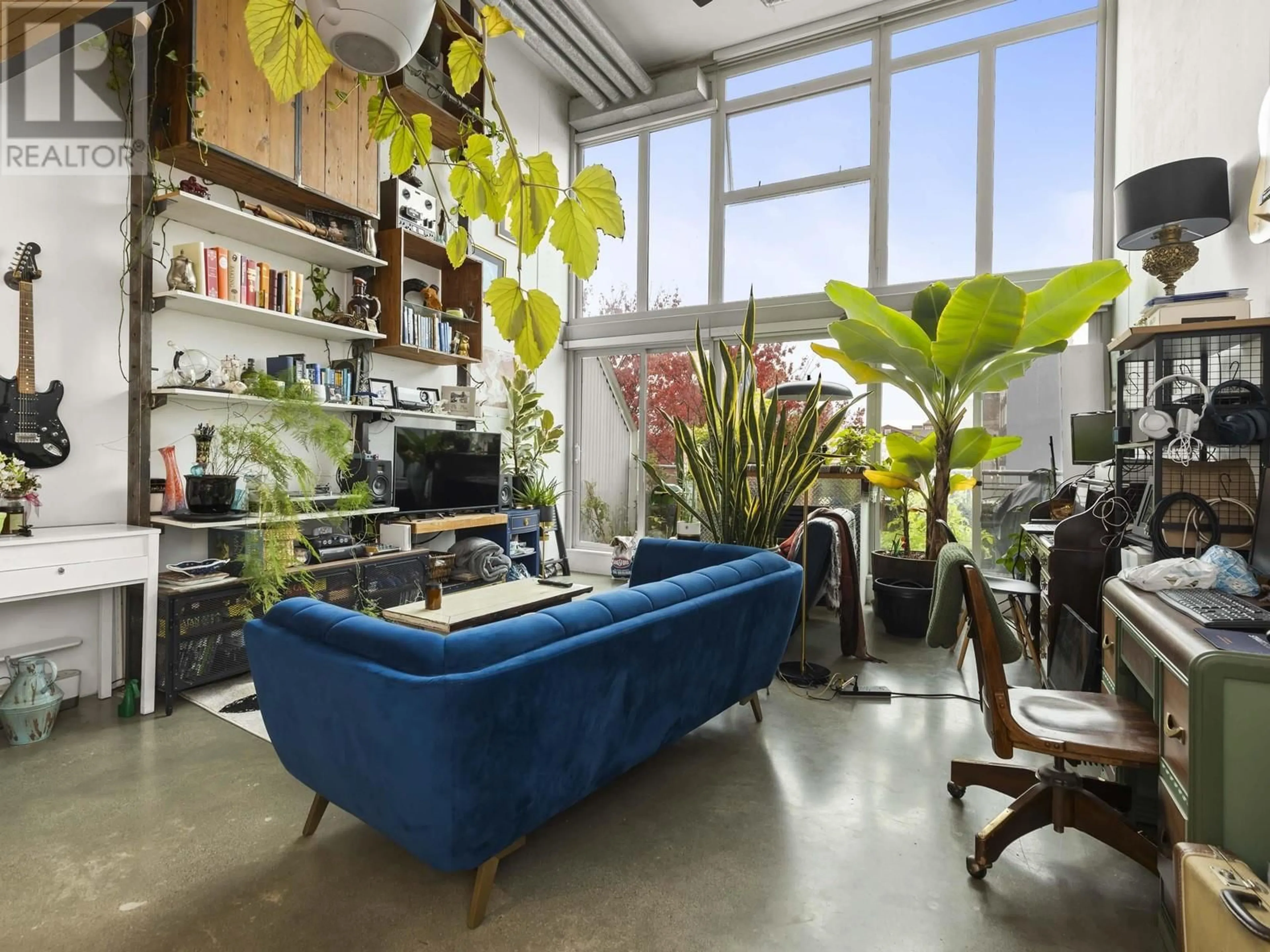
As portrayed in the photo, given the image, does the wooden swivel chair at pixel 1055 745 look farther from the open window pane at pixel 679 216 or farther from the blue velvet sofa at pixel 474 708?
the open window pane at pixel 679 216

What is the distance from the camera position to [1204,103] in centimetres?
291

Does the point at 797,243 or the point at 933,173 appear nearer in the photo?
the point at 933,173

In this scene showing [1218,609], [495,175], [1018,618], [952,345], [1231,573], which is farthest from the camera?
[1018,618]

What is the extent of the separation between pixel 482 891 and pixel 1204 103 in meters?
4.11

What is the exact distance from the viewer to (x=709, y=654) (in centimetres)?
224

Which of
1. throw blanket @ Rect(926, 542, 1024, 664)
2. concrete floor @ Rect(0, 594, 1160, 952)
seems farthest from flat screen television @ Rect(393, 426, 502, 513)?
throw blanket @ Rect(926, 542, 1024, 664)

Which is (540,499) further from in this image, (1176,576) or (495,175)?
(495,175)

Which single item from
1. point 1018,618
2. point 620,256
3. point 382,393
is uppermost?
point 620,256

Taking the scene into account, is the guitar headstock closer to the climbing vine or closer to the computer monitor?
the climbing vine

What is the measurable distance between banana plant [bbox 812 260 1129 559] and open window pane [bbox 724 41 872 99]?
113 inches

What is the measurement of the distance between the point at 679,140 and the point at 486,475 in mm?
3902

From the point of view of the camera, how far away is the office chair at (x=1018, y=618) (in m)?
3.24

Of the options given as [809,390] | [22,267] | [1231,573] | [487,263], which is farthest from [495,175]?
[487,263]

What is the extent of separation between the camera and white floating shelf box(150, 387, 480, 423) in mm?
3172
